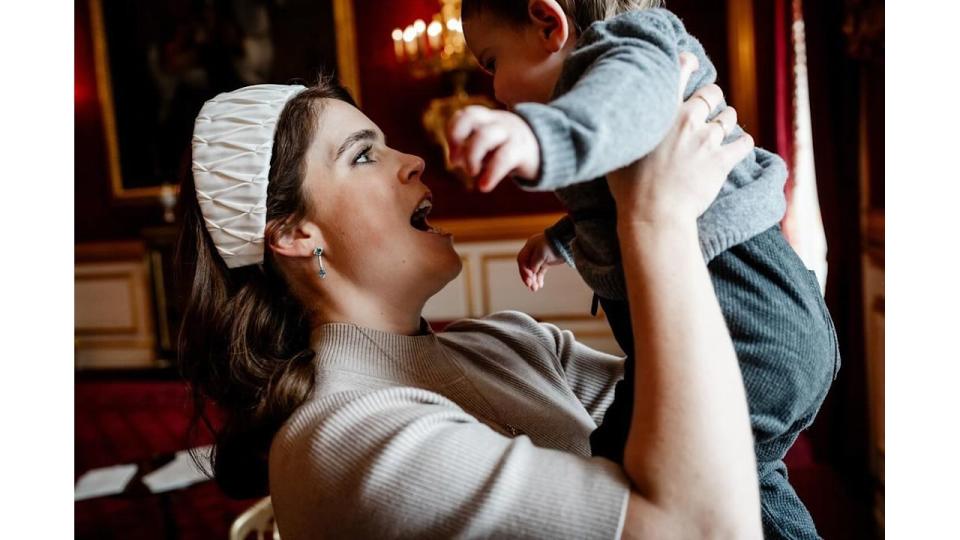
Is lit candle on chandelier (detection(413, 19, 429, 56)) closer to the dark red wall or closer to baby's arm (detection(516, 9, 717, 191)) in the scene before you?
the dark red wall

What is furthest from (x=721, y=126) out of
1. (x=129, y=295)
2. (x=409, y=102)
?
(x=129, y=295)

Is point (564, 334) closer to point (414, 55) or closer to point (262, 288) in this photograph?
point (262, 288)

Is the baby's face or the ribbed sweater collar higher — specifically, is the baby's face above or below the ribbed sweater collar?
above

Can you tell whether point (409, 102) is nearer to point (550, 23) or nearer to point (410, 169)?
point (410, 169)

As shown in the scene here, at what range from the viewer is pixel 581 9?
0.92m

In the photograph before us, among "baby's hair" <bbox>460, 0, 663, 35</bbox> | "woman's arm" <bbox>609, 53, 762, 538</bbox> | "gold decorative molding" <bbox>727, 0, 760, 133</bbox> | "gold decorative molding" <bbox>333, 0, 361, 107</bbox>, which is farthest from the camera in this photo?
"gold decorative molding" <bbox>333, 0, 361, 107</bbox>

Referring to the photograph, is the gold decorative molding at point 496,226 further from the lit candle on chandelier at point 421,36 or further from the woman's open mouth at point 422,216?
the woman's open mouth at point 422,216

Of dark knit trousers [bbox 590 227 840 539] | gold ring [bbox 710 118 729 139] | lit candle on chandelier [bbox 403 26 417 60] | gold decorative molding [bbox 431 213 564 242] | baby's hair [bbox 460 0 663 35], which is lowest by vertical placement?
gold decorative molding [bbox 431 213 564 242]

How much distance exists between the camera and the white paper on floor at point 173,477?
98.7 inches

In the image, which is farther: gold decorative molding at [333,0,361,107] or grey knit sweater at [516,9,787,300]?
gold decorative molding at [333,0,361,107]

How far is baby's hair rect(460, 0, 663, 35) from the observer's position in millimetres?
912

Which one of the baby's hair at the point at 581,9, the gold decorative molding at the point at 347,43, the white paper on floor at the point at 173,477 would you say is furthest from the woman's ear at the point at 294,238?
the gold decorative molding at the point at 347,43

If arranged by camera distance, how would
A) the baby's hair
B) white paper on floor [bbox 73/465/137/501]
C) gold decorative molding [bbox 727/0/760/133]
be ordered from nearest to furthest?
the baby's hair
white paper on floor [bbox 73/465/137/501]
gold decorative molding [bbox 727/0/760/133]

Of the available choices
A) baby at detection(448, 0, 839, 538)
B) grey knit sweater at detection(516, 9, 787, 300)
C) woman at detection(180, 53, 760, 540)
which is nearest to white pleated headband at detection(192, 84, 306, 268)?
woman at detection(180, 53, 760, 540)
